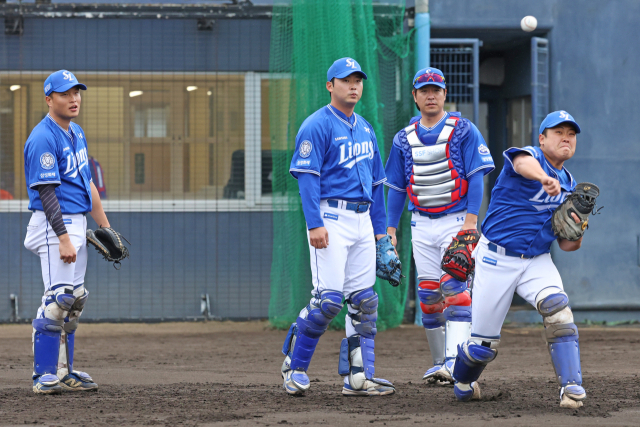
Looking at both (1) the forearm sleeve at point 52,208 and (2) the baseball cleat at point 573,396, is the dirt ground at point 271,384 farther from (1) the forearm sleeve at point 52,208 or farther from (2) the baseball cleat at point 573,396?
(1) the forearm sleeve at point 52,208

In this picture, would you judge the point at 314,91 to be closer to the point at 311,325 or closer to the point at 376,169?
the point at 376,169

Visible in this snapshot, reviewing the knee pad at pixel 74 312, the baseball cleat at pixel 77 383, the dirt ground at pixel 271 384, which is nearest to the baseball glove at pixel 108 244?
the knee pad at pixel 74 312

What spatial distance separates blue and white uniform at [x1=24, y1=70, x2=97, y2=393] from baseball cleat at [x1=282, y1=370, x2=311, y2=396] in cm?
154

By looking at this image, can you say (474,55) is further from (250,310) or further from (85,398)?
(85,398)

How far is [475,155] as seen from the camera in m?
6.34

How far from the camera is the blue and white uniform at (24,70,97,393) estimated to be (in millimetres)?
5922

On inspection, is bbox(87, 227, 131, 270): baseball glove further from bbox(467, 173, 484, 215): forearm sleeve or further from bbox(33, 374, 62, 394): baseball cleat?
bbox(467, 173, 484, 215): forearm sleeve

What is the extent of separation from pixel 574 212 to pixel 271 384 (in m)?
2.81

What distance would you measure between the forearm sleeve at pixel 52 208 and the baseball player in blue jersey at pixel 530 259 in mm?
2875

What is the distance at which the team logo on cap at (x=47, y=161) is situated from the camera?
19.1 feet

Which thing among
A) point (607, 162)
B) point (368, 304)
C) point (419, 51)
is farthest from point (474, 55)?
point (368, 304)

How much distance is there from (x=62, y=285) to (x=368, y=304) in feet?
7.21

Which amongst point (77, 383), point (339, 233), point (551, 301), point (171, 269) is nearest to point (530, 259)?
point (551, 301)

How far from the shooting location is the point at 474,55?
10219 millimetres
